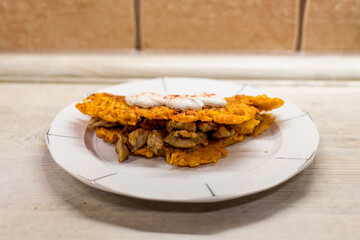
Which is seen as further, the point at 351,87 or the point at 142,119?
the point at 351,87

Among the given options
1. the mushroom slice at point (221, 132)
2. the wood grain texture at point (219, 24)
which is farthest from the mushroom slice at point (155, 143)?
the wood grain texture at point (219, 24)

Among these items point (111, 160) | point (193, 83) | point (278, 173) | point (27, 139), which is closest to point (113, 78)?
point (193, 83)

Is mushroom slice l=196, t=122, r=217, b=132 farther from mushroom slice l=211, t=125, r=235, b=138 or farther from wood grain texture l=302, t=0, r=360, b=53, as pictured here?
wood grain texture l=302, t=0, r=360, b=53

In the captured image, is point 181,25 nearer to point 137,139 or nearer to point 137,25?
point 137,25

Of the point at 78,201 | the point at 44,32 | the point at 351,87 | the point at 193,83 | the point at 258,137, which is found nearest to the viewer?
the point at 78,201

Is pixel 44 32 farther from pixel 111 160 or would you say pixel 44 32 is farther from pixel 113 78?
pixel 111 160

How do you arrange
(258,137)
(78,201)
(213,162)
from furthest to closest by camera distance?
(258,137)
(213,162)
(78,201)
